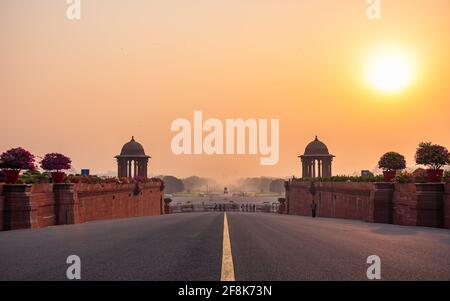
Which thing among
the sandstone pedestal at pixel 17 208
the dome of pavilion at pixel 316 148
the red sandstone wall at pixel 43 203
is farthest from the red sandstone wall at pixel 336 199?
the sandstone pedestal at pixel 17 208

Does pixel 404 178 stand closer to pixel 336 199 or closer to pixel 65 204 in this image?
pixel 336 199

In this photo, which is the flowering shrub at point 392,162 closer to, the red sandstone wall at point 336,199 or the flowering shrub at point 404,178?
the red sandstone wall at point 336,199

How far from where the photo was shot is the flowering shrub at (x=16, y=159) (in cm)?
2259

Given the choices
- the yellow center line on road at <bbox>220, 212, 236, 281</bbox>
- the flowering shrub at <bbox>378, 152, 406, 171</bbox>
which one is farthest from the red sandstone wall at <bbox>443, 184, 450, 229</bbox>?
the yellow center line on road at <bbox>220, 212, 236, 281</bbox>

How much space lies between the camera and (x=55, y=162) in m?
27.1

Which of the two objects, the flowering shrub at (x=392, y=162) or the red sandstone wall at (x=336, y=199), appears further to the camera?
the red sandstone wall at (x=336, y=199)

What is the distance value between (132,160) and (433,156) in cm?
6654

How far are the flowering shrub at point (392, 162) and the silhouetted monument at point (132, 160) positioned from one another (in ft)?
192

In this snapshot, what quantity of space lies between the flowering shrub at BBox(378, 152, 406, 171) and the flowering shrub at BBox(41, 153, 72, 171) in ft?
66.6

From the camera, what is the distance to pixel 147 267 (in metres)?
8.56
